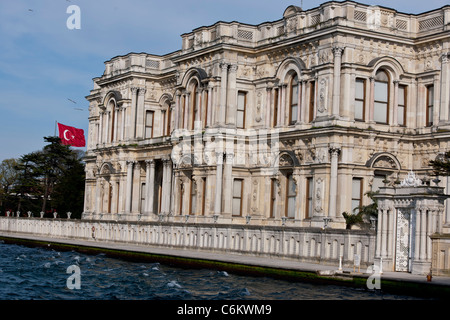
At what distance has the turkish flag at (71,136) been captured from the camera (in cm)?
5803

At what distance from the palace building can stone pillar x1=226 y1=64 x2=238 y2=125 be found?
56 mm

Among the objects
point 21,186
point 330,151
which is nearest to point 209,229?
point 330,151

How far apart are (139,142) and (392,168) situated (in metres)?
18.9

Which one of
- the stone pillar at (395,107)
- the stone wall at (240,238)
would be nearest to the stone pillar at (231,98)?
the stone wall at (240,238)

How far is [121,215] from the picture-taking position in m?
49.3

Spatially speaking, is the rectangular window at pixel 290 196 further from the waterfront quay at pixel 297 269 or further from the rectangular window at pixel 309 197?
the waterfront quay at pixel 297 269

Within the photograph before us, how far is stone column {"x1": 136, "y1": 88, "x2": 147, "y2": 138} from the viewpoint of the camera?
49.8 m

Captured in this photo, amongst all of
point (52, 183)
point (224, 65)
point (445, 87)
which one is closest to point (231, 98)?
point (224, 65)

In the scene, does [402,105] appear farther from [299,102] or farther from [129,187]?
[129,187]

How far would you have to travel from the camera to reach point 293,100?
3838 centimetres

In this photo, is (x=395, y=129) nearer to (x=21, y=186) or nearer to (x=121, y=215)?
(x=121, y=215)

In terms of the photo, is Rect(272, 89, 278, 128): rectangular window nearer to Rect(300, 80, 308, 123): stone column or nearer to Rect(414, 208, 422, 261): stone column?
Rect(300, 80, 308, 123): stone column

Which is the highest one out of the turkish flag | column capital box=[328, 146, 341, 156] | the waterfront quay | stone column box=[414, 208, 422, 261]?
the turkish flag

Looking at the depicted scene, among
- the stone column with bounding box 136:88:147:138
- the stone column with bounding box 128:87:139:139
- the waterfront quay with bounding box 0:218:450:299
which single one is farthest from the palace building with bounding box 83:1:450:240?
the waterfront quay with bounding box 0:218:450:299
